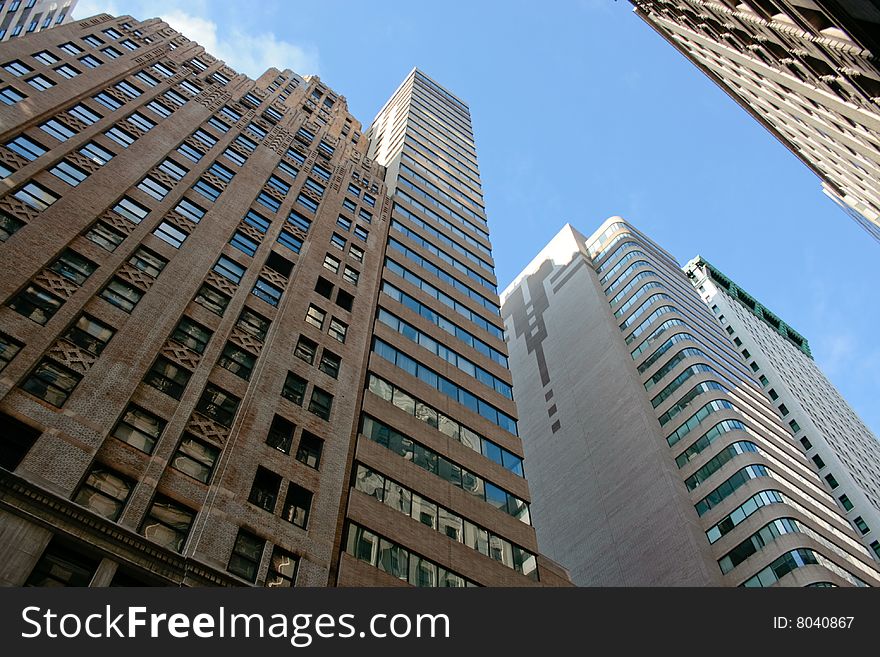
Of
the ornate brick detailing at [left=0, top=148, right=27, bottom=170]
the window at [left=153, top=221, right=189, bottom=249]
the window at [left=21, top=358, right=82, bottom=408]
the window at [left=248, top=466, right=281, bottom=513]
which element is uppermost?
the window at [left=153, top=221, right=189, bottom=249]

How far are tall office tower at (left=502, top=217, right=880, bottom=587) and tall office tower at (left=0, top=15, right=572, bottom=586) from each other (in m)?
25.9

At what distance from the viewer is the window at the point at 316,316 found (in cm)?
3366

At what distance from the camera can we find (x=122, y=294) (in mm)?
27281

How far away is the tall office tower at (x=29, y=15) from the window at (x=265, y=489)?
46.6 meters

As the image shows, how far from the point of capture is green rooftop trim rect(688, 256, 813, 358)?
11906 centimetres

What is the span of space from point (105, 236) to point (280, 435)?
11.5 meters

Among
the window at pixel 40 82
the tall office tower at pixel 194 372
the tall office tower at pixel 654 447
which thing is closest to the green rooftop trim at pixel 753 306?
the tall office tower at pixel 654 447

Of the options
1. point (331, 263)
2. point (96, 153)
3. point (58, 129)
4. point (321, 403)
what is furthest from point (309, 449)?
point (58, 129)

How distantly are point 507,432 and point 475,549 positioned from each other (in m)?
9.05

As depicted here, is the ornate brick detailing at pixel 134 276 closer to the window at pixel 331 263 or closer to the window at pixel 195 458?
the window at pixel 195 458

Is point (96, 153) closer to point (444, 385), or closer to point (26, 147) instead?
point (26, 147)

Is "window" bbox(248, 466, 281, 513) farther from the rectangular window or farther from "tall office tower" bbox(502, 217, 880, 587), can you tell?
"tall office tower" bbox(502, 217, 880, 587)

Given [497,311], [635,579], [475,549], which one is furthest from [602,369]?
[475,549]

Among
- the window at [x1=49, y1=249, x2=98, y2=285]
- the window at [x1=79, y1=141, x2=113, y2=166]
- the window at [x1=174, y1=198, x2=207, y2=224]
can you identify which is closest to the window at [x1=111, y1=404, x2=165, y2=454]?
the window at [x1=49, y1=249, x2=98, y2=285]
